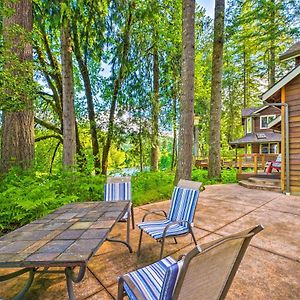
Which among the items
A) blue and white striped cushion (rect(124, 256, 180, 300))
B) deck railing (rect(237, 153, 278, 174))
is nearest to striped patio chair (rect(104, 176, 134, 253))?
blue and white striped cushion (rect(124, 256, 180, 300))

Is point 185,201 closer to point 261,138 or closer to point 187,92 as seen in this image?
point 187,92

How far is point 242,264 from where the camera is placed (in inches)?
95.1

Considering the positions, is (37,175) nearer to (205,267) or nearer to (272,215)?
(205,267)

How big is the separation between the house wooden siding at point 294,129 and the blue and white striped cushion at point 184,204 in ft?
17.2

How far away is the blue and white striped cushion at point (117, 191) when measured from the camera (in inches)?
148

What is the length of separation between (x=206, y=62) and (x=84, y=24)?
642 inches

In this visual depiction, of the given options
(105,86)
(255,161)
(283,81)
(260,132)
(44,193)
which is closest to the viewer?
(44,193)

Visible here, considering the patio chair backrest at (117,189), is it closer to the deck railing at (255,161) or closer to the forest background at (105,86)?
the forest background at (105,86)

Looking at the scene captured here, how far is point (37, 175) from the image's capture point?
4.92 m

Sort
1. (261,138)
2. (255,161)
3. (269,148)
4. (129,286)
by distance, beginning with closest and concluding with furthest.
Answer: (129,286) < (255,161) < (261,138) < (269,148)

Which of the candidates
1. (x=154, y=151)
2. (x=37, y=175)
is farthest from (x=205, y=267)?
(x=154, y=151)

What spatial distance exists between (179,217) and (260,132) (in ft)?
60.3

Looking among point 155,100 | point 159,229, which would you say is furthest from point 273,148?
point 159,229

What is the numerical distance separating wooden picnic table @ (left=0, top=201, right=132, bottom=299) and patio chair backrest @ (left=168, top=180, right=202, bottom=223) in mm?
903
